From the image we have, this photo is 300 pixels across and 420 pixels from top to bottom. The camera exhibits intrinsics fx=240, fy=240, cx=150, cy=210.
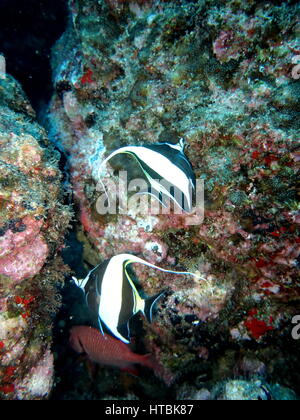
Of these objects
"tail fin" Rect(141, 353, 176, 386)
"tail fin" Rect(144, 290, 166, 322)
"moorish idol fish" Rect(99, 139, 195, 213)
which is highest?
"moorish idol fish" Rect(99, 139, 195, 213)

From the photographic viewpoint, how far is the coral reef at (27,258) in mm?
2066

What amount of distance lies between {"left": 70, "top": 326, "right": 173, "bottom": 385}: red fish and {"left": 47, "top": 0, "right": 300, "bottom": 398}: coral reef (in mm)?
209

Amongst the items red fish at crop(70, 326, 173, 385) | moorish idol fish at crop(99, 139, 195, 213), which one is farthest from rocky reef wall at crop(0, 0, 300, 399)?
moorish idol fish at crop(99, 139, 195, 213)

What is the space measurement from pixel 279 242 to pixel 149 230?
4.36 ft

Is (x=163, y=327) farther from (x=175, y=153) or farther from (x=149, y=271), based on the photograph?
(x=175, y=153)

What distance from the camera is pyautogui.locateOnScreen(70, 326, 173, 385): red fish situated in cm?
325

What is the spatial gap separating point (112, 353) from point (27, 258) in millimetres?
2001

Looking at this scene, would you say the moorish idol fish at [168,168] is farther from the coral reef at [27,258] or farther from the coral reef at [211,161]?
the coral reef at [27,258]

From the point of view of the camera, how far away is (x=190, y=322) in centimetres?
285

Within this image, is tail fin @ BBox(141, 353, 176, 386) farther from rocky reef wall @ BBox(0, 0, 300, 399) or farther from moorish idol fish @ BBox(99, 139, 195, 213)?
moorish idol fish @ BBox(99, 139, 195, 213)

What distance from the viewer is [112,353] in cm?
329

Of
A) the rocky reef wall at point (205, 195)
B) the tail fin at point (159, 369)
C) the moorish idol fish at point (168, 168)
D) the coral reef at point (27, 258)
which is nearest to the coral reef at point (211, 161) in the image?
the rocky reef wall at point (205, 195)

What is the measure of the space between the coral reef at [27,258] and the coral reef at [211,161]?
0.78 ft

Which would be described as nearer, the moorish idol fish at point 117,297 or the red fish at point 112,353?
the moorish idol fish at point 117,297
